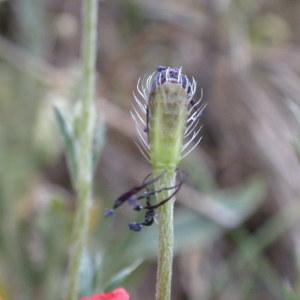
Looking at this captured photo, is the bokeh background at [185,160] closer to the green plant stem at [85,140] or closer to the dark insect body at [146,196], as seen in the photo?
the green plant stem at [85,140]

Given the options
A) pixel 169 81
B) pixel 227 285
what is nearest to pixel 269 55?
pixel 227 285

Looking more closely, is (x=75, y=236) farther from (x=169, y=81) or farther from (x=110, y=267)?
(x=110, y=267)

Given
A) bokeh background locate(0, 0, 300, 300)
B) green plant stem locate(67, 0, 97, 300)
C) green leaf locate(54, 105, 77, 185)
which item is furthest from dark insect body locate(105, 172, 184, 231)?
bokeh background locate(0, 0, 300, 300)

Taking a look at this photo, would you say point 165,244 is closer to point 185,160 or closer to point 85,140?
point 85,140

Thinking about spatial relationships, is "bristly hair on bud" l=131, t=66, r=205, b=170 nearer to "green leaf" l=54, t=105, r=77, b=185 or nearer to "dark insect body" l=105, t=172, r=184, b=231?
"dark insect body" l=105, t=172, r=184, b=231

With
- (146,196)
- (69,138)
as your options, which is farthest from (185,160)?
(146,196)

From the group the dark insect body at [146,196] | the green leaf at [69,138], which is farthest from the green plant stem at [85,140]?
the dark insect body at [146,196]
